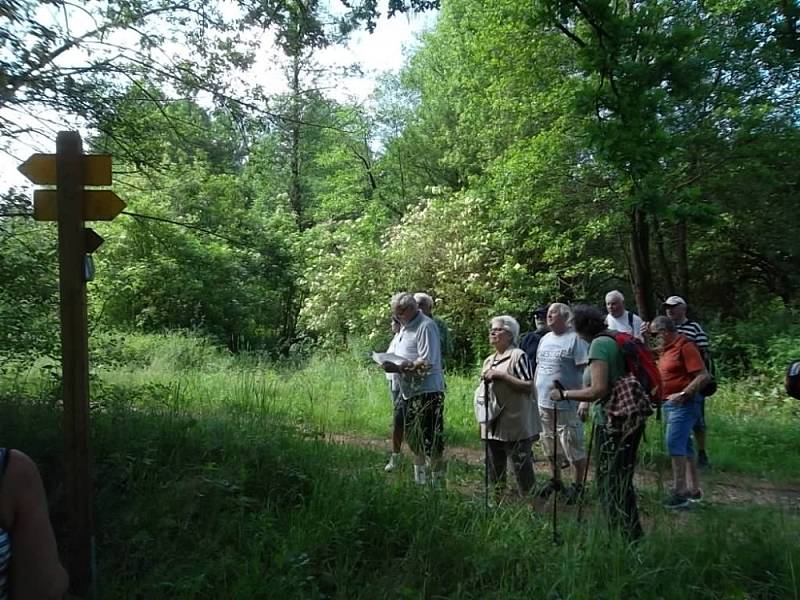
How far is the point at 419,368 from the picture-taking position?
6.26 metres

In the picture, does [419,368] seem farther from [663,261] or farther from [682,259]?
[682,259]

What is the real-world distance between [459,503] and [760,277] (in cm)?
1635

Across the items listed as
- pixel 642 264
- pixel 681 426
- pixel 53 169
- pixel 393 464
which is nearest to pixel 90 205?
pixel 53 169

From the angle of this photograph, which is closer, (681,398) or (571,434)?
(681,398)

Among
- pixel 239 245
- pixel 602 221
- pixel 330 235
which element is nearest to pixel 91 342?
pixel 239 245

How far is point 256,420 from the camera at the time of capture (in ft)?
21.0

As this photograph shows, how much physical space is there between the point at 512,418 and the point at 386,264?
1338cm

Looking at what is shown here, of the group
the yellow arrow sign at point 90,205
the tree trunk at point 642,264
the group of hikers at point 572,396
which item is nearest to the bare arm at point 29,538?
the yellow arrow sign at point 90,205

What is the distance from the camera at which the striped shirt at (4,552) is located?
210 centimetres

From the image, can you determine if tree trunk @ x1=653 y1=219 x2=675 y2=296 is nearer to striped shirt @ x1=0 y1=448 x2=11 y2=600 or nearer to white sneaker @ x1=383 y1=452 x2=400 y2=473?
white sneaker @ x1=383 y1=452 x2=400 y2=473

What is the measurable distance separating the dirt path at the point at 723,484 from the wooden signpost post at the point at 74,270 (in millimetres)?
2531

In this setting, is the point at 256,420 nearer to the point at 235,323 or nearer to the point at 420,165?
the point at 235,323

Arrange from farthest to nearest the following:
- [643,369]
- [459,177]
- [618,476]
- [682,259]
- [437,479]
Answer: [459,177] < [682,259] < [437,479] < [643,369] < [618,476]

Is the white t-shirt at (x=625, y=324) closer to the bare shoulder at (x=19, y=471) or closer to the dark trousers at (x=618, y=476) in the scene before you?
the dark trousers at (x=618, y=476)
